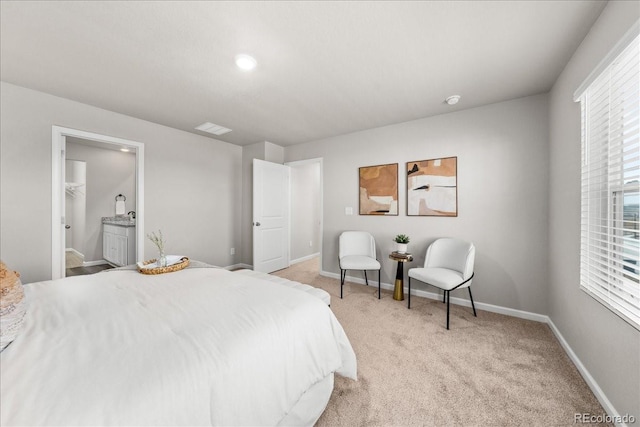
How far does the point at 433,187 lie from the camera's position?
3.10 metres

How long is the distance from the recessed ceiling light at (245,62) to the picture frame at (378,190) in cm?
217

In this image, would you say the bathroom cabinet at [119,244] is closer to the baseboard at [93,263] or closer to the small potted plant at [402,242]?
the baseboard at [93,263]

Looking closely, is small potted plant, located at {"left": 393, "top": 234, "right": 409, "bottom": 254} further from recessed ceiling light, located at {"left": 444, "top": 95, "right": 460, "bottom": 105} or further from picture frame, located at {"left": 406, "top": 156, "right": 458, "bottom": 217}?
recessed ceiling light, located at {"left": 444, "top": 95, "right": 460, "bottom": 105}

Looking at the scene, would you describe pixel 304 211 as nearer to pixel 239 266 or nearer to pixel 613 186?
pixel 239 266

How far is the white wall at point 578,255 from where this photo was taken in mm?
1253

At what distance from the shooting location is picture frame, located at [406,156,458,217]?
9.71 feet

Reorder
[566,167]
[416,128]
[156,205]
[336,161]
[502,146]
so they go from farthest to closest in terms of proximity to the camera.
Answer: [336,161]
[156,205]
[416,128]
[502,146]
[566,167]

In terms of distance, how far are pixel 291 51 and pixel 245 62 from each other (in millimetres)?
411

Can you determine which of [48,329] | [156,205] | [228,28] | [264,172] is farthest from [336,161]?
[48,329]

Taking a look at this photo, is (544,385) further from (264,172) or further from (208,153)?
(208,153)

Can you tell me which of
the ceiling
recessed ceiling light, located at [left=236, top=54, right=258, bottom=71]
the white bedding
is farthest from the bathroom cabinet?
recessed ceiling light, located at [left=236, top=54, right=258, bottom=71]

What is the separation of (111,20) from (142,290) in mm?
1806

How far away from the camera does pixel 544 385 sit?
1603 millimetres

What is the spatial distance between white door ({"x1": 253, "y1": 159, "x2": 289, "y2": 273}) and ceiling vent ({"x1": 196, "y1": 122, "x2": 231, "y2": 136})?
0.64m
